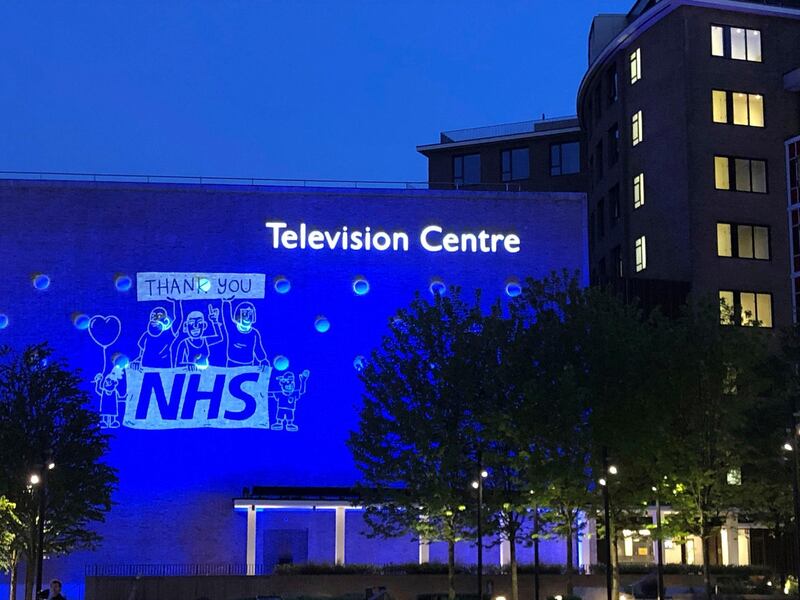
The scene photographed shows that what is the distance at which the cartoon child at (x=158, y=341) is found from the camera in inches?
2251

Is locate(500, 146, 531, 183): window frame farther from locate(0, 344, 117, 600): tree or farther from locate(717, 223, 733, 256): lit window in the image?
locate(0, 344, 117, 600): tree

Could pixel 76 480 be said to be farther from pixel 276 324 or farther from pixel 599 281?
pixel 599 281

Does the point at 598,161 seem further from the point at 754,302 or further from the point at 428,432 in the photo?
the point at 428,432

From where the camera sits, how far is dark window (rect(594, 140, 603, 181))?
267ft

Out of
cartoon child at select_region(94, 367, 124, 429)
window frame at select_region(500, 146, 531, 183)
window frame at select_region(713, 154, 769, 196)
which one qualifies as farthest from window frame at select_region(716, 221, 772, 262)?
window frame at select_region(500, 146, 531, 183)

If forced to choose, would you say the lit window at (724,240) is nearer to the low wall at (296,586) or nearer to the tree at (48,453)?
the low wall at (296,586)

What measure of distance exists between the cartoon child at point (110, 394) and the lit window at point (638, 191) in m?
33.6

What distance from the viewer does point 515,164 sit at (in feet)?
344

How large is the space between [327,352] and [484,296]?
8.14m

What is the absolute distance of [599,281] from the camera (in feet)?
224

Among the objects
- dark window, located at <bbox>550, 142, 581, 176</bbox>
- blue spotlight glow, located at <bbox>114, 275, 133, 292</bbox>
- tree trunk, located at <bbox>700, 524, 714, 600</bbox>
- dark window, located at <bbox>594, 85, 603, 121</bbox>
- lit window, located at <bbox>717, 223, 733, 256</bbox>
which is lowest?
tree trunk, located at <bbox>700, 524, 714, 600</bbox>

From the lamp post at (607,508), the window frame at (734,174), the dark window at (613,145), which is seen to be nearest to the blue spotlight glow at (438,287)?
the lamp post at (607,508)

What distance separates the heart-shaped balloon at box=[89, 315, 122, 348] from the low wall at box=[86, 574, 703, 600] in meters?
12.3

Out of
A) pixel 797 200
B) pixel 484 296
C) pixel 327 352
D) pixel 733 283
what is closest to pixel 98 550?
pixel 327 352
